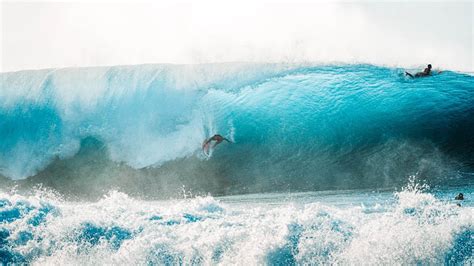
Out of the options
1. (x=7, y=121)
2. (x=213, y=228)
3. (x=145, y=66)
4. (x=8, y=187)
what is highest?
(x=213, y=228)

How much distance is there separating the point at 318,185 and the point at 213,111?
4.15m

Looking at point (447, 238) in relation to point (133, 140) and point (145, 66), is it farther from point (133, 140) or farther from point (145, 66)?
point (145, 66)


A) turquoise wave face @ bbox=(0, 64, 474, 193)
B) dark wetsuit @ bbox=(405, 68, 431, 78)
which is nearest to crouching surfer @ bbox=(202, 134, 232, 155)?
turquoise wave face @ bbox=(0, 64, 474, 193)

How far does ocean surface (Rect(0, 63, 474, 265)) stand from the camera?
6398mm

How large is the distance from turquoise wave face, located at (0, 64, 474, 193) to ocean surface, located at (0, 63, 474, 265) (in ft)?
0.13

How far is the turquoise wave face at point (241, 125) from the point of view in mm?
13031

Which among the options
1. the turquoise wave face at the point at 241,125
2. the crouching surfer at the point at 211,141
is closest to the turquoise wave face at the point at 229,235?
the turquoise wave face at the point at 241,125

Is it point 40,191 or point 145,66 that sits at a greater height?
point 145,66

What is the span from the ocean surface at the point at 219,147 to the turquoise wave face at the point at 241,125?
0.04 metres

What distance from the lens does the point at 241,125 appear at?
14625 mm

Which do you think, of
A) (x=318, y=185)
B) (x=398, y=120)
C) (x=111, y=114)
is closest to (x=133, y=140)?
(x=111, y=114)

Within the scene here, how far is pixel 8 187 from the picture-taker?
49.5ft

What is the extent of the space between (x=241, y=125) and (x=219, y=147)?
2.82ft

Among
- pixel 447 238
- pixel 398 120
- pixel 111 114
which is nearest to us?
pixel 447 238
